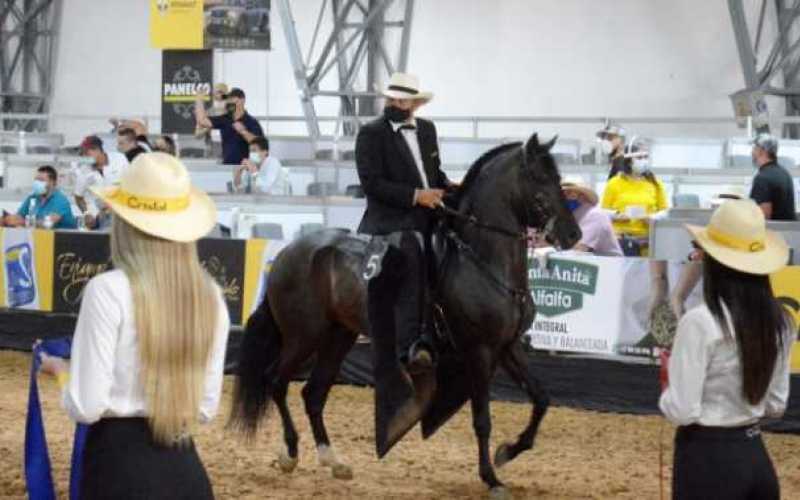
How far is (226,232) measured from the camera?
15367mm

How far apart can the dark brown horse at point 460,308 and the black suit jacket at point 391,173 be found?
264 millimetres

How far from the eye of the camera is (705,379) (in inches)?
187

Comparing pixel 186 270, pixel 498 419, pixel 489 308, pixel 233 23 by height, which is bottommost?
pixel 498 419

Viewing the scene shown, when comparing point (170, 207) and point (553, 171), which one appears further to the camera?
point (553, 171)

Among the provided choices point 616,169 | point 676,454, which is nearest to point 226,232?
point 616,169

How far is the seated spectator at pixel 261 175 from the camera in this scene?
1711 cm

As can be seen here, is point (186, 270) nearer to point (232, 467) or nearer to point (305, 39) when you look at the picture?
point (232, 467)


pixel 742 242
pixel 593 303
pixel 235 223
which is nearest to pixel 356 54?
pixel 235 223

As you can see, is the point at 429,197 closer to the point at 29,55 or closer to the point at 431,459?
the point at 431,459

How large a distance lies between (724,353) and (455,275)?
4505mm

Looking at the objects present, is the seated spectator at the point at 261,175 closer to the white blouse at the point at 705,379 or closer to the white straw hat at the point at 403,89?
the white straw hat at the point at 403,89

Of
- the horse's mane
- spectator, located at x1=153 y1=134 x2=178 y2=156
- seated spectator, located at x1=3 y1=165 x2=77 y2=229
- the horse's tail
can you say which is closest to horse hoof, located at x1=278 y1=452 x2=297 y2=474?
the horse's tail

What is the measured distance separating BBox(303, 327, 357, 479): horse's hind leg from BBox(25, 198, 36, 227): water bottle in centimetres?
726

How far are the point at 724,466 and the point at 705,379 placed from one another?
278 mm
